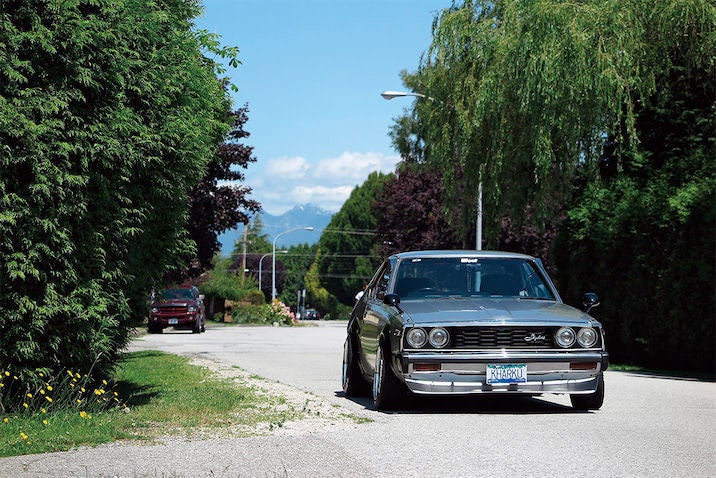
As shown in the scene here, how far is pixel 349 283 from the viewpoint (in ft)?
392

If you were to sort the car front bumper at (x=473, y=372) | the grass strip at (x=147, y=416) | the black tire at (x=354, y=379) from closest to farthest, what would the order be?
the grass strip at (x=147, y=416)
the car front bumper at (x=473, y=372)
the black tire at (x=354, y=379)

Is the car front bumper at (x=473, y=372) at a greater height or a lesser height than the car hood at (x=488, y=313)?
lesser

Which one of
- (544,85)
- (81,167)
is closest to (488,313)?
(81,167)

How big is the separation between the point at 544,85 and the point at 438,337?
10.9m

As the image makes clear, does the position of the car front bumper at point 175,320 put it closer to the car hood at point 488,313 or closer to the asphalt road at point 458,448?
the asphalt road at point 458,448

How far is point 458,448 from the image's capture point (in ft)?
30.0

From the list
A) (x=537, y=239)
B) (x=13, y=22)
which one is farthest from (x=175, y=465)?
(x=537, y=239)

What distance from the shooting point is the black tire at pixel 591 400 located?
476 inches

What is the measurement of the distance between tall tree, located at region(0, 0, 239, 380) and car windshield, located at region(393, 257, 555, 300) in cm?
294

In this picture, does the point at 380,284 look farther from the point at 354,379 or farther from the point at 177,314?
the point at 177,314

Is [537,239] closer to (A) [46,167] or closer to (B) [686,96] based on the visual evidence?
(B) [686,96]

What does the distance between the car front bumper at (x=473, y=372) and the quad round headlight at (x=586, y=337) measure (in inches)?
10.1

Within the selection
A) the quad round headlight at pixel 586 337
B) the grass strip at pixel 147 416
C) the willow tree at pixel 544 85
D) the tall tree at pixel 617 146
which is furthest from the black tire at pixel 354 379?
the willow tree at pixel 544 85

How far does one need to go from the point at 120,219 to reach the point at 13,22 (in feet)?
6.92
